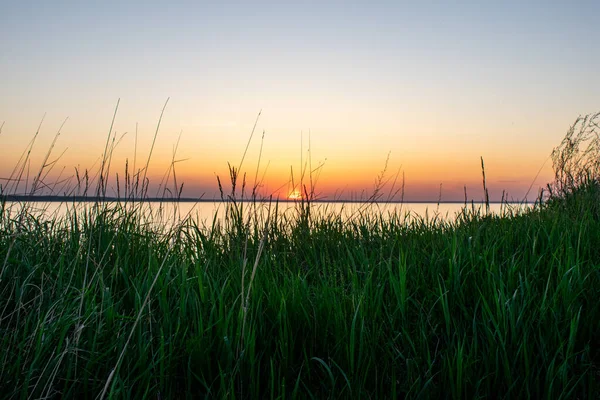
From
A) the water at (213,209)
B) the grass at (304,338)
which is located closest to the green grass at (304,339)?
the grass at (304,338)

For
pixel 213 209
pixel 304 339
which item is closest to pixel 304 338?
pixel 304 339

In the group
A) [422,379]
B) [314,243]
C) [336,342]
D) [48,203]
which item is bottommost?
[422,379]

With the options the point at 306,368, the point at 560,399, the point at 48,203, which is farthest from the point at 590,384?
the point at 48,203

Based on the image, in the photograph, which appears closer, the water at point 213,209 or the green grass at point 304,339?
the green grass at point 304,339

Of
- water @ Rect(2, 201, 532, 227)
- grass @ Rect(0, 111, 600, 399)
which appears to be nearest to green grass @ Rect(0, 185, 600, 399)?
grass @ Rect(0, 111, 600, 399)

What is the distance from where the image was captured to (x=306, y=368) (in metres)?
1.70

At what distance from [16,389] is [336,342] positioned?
44.3 inches

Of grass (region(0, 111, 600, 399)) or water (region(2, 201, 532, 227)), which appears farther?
water (region(2, 201, 532, 227))

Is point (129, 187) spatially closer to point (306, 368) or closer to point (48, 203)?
point (48, 203)

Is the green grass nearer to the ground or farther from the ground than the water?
nearer to the ground

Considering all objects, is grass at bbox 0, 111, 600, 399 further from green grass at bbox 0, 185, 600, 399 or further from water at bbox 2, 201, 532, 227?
water at bbox 2, 201, 532, 227

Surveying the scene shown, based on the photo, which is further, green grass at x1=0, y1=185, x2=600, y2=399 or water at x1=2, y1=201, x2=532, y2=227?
water at x1=2, y1=201, x2=532, y2=227

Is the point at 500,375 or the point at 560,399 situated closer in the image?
the point at 560,399

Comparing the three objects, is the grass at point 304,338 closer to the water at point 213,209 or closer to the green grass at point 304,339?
the green grass at point 304,339
